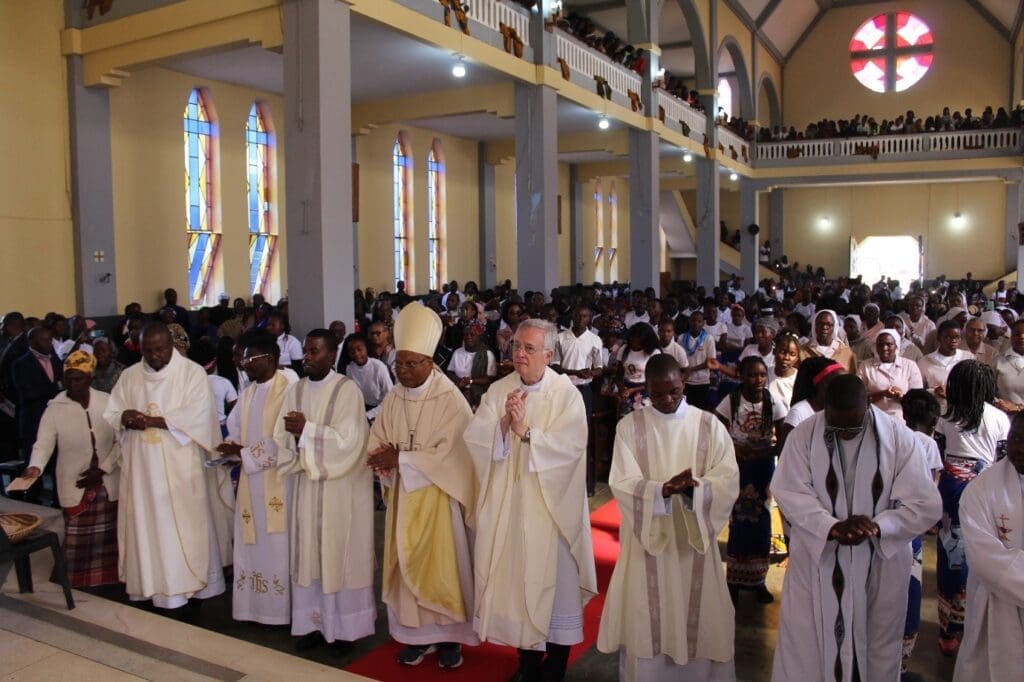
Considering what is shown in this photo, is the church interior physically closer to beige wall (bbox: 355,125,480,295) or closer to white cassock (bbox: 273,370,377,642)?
beige wall (bbox: 355,125,480,295)

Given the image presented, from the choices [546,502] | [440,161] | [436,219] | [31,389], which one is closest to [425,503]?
[546,502]

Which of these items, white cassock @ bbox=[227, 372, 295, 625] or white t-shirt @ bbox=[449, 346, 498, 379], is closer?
white cassock @ bbox=[227, 372, 295, 625]

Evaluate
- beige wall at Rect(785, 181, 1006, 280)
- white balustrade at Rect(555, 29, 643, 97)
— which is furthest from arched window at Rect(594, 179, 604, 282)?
white balustrade at Rect(555, 29, 643, 97)

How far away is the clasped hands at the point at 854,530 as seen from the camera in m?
3.39

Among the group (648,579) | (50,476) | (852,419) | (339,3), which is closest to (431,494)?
(648,579)

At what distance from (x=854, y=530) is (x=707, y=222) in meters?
20.1

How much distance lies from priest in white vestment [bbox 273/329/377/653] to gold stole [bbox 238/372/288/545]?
0.30 feet

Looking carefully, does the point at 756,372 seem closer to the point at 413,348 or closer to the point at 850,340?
the point at 413,348

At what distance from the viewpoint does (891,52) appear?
3144 cm

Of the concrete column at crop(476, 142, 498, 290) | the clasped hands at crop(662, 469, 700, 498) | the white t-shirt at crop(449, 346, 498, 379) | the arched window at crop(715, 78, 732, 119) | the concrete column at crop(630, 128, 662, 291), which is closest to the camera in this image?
the clasped hands at crop(662, 469, 700, 498)

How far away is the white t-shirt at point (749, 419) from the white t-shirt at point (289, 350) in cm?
508

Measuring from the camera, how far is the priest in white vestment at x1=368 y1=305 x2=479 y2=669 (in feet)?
14.4

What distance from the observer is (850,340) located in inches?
340

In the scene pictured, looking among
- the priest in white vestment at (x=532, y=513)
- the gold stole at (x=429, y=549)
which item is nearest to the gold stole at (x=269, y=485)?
the gold stole at (x=429, y=549)
